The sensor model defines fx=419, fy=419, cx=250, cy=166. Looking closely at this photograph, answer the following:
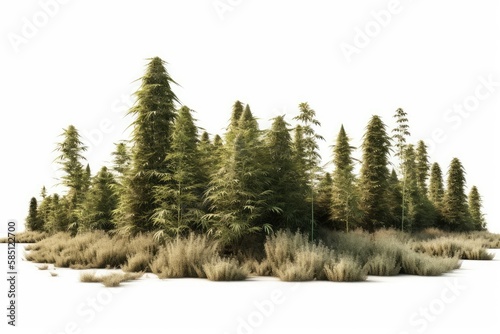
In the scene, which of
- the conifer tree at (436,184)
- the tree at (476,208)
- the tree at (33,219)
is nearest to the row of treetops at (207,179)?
the tree at (33,219)

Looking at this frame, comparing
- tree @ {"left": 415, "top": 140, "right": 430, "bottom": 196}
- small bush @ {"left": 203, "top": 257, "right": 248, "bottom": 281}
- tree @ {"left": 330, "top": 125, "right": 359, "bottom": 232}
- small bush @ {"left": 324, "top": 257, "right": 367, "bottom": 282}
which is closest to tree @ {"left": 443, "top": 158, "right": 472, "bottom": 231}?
tree @ {"left": 415, "top": 140, "right": 430, "bottom": 196}

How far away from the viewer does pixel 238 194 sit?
1582 centimetres

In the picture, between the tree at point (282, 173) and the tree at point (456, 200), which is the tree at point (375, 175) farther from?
the tree at point (282, 173)

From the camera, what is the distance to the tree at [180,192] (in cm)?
1722

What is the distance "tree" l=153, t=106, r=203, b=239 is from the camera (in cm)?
1722

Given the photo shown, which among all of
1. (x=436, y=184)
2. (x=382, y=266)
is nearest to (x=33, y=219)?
(x=382, y=266)

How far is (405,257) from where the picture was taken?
1448 cm

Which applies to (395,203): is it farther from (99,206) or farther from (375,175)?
(99,206)

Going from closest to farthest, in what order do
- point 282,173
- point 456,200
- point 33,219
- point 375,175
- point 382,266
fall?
point 382,266 → point 282,173 → point 375,175 → point 456,200 → point 33,219

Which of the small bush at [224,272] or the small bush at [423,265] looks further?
the small bush at [423,265]

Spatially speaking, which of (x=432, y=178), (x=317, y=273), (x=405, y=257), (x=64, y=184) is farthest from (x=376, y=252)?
(x=432, y=178)

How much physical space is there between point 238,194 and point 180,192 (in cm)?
302

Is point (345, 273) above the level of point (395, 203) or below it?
below

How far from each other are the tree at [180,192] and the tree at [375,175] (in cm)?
2135
